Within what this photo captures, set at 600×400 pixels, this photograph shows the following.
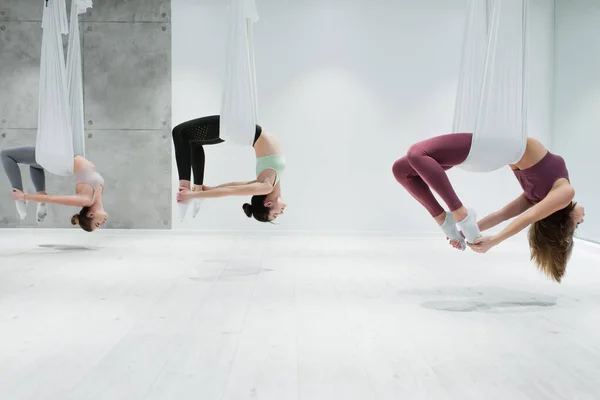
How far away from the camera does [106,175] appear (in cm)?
664

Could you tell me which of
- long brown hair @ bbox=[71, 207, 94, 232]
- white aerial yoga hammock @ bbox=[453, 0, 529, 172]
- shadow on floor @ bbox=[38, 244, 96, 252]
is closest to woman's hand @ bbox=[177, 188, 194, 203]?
long brown hair @ bbox=[71, 207, 94, 232]

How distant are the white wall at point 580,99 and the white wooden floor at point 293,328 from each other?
4.81ft

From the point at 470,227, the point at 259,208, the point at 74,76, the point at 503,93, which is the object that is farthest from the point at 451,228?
the point at 74,76

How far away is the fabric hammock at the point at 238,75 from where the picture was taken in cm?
379

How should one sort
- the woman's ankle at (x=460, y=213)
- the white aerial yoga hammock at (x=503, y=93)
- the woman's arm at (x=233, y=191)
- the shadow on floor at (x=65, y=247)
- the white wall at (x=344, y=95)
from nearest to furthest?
the white aerial yoga hammock at (x=503, y=93)
the woman's ankle at (x=460, y=213)
the woman's arm at (x=233, y=191)
the shadow on floor at (x=65, y=247)
the white wall at (x=344, y=95)

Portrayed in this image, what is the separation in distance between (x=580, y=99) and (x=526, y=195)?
3.09 meters

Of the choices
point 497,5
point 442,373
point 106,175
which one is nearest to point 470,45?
point 497,5

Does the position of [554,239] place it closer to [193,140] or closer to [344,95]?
[193,140]

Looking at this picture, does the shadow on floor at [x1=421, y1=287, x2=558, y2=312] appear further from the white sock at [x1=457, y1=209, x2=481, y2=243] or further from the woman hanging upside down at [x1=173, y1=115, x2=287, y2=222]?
the woman hanging upside down at [x1=173, y1=115, x2=287, y2=222]

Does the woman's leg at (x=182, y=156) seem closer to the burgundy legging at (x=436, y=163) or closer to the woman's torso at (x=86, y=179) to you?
the woman's torso at (x=86, y=179)

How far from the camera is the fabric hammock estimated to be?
379 centimetres

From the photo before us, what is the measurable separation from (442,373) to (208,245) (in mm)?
3854

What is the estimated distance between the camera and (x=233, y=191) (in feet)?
13.1

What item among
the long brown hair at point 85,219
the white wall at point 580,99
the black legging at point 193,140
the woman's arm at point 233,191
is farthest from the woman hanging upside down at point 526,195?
the long brown hair at point 85,219
